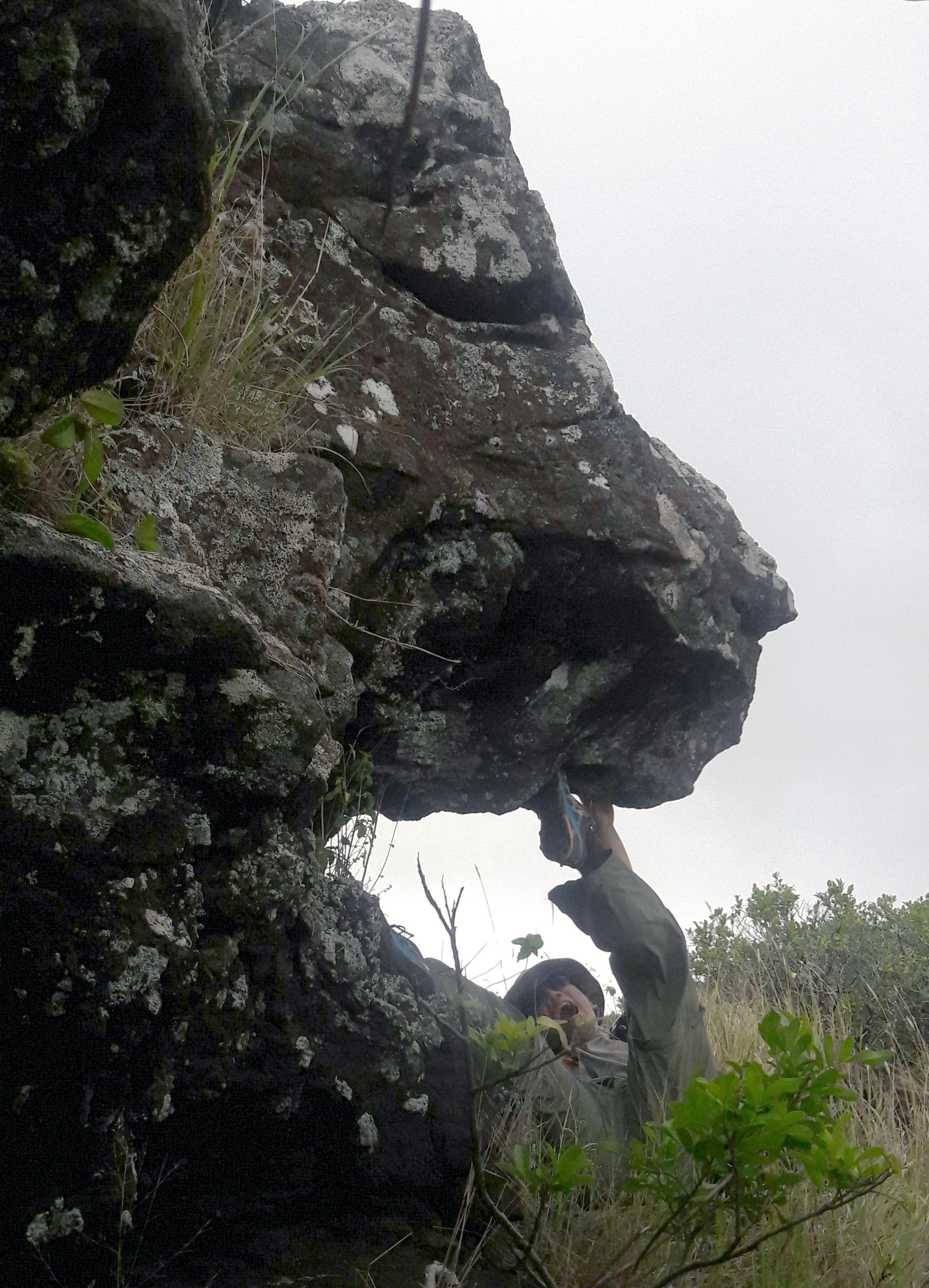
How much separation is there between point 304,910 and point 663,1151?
805 millimetres

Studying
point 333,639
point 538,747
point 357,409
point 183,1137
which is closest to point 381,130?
point 357,409

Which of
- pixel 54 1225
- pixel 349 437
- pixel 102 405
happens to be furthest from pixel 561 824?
pixel 102 405

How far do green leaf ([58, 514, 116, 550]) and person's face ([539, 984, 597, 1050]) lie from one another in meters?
2.41

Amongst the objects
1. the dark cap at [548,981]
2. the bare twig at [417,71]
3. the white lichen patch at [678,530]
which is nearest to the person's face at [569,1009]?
the dark cap at [548,981]

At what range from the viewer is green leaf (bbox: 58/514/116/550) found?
155 centimetres

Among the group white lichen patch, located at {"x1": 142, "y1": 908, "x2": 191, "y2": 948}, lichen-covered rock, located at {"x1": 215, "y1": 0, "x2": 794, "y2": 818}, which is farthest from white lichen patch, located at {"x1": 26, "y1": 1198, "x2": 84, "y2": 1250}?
lichen-covered rock, located at {"x1": 215, "y1": 0, "x2": 794, "y2": 818}

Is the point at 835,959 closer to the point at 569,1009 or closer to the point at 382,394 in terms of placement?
the point at 569,1009

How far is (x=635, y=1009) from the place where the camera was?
288 cm

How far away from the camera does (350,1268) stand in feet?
6.08

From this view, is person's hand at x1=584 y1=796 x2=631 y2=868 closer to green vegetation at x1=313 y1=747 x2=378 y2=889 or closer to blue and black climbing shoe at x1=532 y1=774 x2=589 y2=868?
blue and black climbing shoe at x1=532 y1=774 x2=589 y2=868

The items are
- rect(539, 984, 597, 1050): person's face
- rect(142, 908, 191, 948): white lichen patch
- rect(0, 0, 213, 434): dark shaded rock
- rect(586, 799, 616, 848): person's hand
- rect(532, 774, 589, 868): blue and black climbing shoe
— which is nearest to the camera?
rect(0, 0, 213, 434): dark shaded rock

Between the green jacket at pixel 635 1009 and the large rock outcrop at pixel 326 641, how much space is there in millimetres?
410

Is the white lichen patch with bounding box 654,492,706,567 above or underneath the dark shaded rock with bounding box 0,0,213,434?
above

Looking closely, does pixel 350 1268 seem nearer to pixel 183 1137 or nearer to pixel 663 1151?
pixel 183 1137
